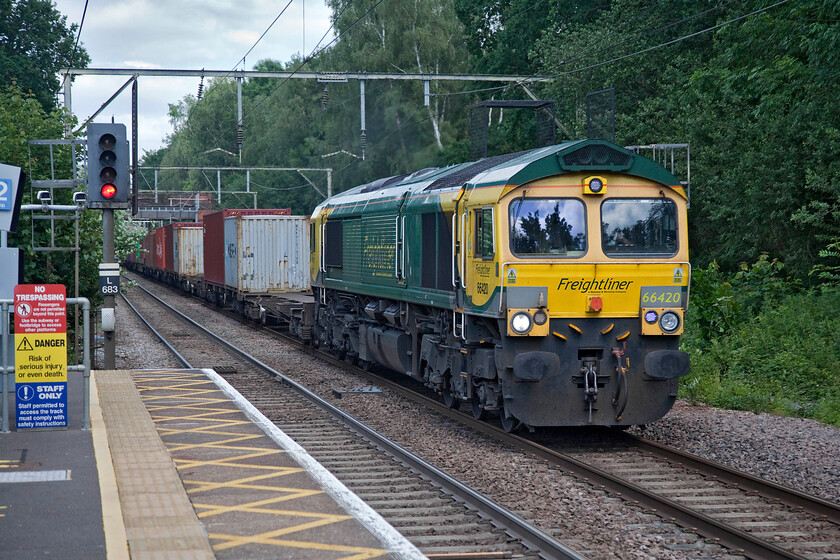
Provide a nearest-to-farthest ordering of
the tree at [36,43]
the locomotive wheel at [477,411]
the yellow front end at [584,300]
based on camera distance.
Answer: the yellow front end at [584,300] < the locomotive wheel at [477,411] < the tree at [36,43]

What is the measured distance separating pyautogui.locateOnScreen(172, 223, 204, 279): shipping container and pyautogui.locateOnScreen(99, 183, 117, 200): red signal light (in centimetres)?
2689

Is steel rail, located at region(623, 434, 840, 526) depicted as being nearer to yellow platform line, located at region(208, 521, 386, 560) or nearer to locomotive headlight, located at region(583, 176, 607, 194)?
locomotive headlight, located at region(583, 176, 607, 194)

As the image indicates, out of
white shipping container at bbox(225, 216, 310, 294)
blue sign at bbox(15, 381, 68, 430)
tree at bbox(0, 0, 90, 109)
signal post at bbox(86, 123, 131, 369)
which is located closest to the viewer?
blue sign at bbox(15, 381, 68, 430)

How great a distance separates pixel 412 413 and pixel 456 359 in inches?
59.8

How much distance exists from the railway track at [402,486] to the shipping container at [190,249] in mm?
25517

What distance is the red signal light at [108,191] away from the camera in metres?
15.0

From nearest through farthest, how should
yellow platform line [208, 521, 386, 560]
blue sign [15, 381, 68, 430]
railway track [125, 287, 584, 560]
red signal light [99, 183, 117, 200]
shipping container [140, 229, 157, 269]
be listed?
1. yellow platform line [208, 521, 386, 560]
2. railway track [125, 287, 584, 560]
3. blue sign [15, 381, 68, 430]
4. red signal light [99, 183, 117, 200]
5. shipping container [140, 229, 157, 269]

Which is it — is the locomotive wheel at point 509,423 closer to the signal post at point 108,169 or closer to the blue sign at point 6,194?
the signal post at point 108,169

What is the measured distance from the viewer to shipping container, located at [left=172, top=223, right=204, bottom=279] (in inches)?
1673

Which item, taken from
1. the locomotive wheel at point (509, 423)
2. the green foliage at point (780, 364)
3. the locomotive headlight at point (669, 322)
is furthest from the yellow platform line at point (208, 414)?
the green foliage at point (780, 364)

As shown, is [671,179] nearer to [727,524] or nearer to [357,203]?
[727,524]

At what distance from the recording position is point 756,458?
35.0 feet

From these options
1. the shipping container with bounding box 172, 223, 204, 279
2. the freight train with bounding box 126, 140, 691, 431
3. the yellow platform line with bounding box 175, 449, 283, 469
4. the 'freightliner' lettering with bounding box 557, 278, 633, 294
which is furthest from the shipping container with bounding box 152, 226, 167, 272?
the yellow platform line with bounding box 175, 449, 283, 469

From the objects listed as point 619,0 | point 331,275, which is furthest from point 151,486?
point 619,0
